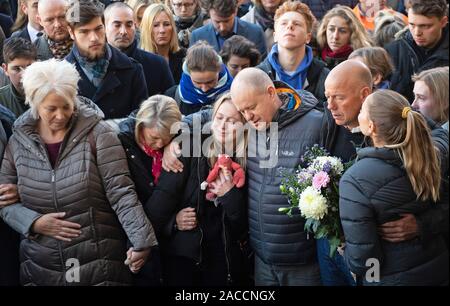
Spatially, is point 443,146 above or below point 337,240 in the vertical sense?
above

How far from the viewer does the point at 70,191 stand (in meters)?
4.84

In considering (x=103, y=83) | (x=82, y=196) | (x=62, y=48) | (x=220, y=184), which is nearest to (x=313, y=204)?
(x=220, y=184)

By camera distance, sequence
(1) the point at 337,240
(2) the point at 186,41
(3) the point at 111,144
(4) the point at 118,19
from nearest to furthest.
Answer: (1) the point at 337,240, (3) the point at 111,144, (4) the point at 118,19, (2) the point at 186,41

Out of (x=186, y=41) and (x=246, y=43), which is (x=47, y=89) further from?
(x=186, y=41)

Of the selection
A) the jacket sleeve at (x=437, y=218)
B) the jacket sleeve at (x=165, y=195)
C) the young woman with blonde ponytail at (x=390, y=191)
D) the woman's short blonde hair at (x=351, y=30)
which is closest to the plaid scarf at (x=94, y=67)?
the jacket sleeve at (x=165, y=195)

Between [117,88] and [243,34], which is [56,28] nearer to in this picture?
[117,88]

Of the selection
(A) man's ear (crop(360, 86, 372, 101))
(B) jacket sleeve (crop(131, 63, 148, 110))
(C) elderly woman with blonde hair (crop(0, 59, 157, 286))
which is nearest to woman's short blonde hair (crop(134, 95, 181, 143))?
(C) elderly woman with blonde hair (crop(0, 59, 157, 286))

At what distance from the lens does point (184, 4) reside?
7.71 meters

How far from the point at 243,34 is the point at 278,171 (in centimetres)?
272

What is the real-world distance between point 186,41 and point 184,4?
0.38m

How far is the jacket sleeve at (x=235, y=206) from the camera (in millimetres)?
4930

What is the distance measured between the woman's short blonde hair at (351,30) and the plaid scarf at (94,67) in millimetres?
2278

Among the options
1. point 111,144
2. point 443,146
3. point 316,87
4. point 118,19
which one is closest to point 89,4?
point 118,19

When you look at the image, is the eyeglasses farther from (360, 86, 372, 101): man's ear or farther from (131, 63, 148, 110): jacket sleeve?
(360, 86, 372, 101): man's ear
